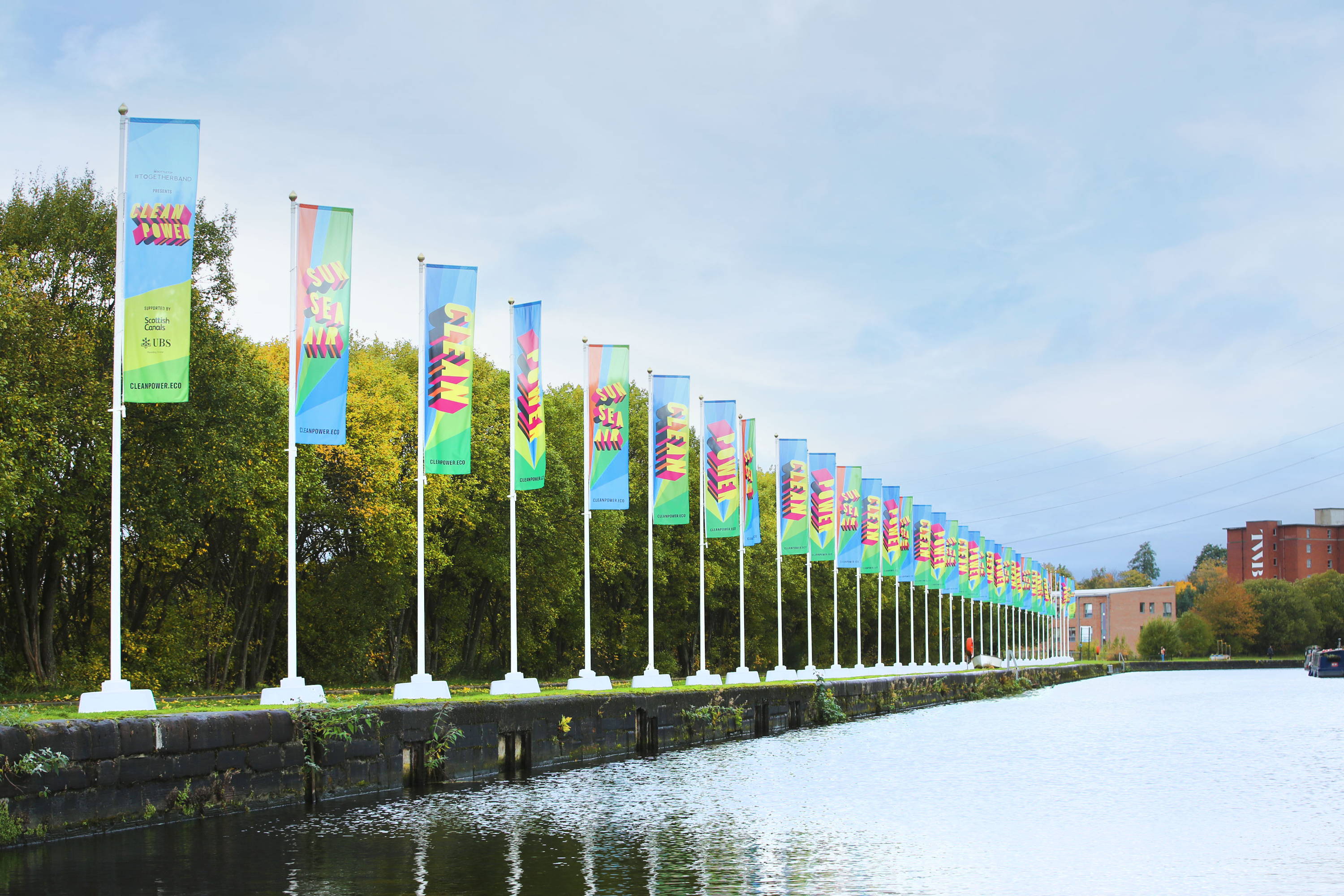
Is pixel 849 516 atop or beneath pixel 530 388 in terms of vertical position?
beneath

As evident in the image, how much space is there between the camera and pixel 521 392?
1308 inches

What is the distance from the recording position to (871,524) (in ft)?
214

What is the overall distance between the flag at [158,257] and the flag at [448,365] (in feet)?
24.2

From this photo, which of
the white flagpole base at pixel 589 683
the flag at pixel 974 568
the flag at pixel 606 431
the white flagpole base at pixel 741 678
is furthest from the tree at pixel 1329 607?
the flag at pixel 606 431

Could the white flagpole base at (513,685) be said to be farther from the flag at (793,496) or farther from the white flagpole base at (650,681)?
the flag at (793,496)

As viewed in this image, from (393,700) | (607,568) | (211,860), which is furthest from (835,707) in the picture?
(211,860)

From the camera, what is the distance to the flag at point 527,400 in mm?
33094

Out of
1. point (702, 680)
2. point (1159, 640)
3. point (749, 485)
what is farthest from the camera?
point (1159, 640)

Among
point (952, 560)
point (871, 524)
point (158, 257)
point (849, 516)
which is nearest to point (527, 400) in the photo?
point (158, 257)

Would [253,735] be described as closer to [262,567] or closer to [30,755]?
[30,755]

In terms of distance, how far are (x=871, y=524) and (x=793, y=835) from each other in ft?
151

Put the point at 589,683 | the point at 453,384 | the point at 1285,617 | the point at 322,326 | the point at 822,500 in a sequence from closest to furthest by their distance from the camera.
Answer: the point at 322,326 < the point at 453,384 < the point at 589,683 < the point at 822,500 < the point at 1285,617

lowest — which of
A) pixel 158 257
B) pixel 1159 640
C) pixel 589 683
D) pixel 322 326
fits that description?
pixel 1159 640

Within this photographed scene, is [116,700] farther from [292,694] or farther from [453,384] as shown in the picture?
[453,384]
